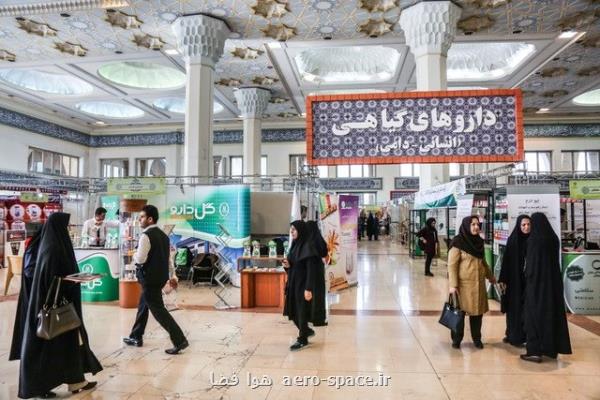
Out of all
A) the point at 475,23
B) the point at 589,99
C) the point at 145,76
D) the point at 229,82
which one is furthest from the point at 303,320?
the point at 589,99

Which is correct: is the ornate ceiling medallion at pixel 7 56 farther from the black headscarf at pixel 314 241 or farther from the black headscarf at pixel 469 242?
the black headscarf at pixel 469 242

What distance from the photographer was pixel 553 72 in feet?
34.0

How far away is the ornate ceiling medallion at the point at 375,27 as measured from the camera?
7340 mm

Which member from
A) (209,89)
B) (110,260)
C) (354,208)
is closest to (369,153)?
(354,208)

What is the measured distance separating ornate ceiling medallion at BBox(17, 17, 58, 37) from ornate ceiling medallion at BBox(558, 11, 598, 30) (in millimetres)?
9297

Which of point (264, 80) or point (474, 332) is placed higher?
point (264, 80)

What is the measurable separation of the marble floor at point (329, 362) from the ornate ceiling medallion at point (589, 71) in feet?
27.0

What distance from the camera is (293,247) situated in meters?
3.61

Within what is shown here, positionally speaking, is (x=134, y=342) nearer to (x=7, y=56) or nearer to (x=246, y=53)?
(x=246, y=53)

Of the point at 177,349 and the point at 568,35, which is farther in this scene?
the point at 568,35

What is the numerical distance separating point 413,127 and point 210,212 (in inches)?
134

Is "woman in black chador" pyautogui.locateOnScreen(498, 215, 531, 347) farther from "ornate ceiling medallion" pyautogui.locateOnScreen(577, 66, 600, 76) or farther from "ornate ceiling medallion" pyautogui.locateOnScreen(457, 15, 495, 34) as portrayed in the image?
"ornate ceiling medallion" pyautogui.locateOnScreen(577, 66, 600, 76)

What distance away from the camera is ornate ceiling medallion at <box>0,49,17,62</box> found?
8695 millimetres

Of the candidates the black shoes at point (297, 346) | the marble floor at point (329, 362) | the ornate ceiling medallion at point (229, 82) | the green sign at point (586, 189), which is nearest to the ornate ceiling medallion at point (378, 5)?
the green sign at point (586, 189)
